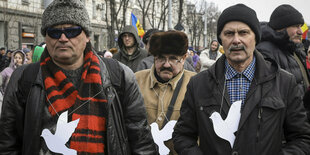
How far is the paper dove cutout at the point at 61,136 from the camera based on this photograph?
271 cm

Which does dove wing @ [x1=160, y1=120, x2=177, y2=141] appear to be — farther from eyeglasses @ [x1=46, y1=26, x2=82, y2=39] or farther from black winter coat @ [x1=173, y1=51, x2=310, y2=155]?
eyeglasses @ [x1=46, y1=26, x2=82, y2=39]

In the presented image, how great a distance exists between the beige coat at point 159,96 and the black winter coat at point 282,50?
999 millimetres

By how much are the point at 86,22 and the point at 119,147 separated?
1034 millimetres

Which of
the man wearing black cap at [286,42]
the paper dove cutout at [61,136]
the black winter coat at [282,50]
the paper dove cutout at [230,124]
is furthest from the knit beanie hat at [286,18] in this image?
the paper dove cutout at [61,136]

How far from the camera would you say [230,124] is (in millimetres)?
2719

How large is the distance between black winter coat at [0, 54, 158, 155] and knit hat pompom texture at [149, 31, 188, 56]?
4.61 feet

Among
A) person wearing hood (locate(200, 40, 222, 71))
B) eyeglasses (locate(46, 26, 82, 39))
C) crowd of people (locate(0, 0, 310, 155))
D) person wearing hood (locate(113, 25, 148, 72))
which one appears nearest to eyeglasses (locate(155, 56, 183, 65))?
crowd of people (locate(0, 0, 310, 155))

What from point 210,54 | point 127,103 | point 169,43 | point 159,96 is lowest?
point 159,96

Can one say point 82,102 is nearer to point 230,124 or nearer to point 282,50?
point 230,124

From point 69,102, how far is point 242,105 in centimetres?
131

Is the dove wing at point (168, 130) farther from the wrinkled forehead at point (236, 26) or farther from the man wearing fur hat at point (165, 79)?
the wrinkled forehead at point (236, 26)

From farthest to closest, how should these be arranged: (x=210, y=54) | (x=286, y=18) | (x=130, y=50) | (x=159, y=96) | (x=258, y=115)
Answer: (x=210, y=54) < (x=130, y=50) < (x=286, y=18) < (x=159, y=96) < (x=258, y=115)

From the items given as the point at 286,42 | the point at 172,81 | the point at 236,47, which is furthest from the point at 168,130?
the point at 286,42

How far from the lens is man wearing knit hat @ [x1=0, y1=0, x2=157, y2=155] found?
2.73 m
